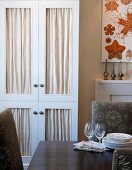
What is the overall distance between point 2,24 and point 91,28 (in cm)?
117

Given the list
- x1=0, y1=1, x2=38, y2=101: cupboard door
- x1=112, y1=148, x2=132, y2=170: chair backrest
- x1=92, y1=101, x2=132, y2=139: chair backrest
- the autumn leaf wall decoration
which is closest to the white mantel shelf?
the autumn leaf wall decoration

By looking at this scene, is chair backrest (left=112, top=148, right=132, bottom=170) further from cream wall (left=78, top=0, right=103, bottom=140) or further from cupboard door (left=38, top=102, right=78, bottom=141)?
cream wall (left=78, top=0, right=103, bottom=140)

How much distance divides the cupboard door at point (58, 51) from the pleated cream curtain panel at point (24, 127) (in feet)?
0.88

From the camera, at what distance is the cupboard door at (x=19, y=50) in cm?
316

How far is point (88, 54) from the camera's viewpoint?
3729 mm

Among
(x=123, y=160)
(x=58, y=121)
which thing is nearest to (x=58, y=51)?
(x=58, y=121)

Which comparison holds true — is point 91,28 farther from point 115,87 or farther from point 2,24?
point 2,24

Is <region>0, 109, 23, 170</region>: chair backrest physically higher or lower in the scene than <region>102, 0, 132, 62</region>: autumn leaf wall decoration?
lower

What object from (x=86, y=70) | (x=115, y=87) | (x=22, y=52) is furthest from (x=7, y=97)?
(x=115, y=87)

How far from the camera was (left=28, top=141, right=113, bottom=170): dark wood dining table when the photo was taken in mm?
1629

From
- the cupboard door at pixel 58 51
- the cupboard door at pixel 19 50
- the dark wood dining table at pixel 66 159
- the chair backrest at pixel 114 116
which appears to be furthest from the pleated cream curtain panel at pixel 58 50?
the dark wood dining table at pixel 66 159

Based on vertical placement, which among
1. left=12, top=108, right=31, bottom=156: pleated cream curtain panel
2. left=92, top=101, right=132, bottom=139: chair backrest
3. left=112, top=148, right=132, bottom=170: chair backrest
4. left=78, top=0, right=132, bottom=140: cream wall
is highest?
left=78, top=0, right=132, bottom=140: cream wall

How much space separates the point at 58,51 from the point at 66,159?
166 centimetres

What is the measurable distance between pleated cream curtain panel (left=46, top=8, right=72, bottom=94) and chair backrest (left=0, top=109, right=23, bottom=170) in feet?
4.17
